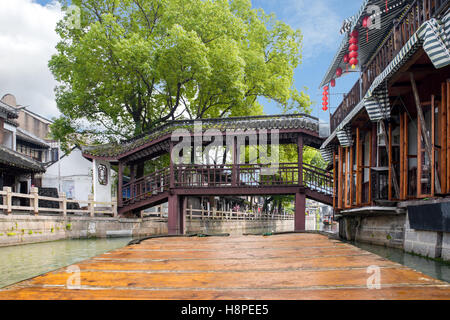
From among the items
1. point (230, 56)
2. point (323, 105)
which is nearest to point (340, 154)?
point (323, 105)

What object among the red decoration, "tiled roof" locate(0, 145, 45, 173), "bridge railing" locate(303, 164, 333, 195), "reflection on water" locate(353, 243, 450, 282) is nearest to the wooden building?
"reflection on water" locate(353, 243, 450, 282)

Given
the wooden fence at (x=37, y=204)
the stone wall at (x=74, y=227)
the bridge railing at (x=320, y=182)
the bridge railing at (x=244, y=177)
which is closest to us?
the stone wall at (x=74, y=227)

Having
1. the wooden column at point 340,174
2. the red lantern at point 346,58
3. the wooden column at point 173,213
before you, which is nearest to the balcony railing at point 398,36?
the red lantern at point 346,58

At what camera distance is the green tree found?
15758mm

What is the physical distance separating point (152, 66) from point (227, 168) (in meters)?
5.46

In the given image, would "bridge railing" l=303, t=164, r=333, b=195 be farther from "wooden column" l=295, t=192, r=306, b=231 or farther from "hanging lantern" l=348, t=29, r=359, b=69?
"hanging lantern" l=348, t=29, r=359, b=69

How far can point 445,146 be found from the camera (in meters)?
5.80

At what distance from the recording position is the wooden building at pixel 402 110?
5652 mm

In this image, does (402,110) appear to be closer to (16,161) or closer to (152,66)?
(152,66)

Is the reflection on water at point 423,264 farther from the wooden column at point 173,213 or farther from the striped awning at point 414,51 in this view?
the wooden column at point 173,213

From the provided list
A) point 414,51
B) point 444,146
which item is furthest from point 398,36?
point 444,146

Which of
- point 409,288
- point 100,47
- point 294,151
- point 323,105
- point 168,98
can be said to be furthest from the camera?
point 294,151

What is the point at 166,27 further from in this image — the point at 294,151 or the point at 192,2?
the point at 294,151
